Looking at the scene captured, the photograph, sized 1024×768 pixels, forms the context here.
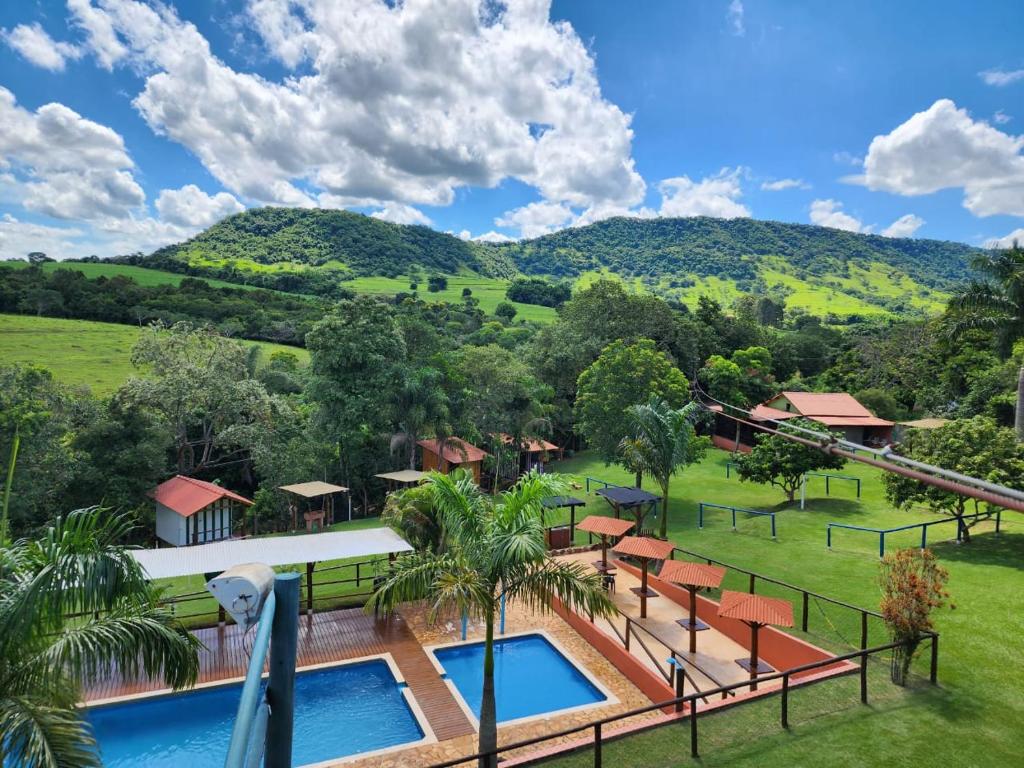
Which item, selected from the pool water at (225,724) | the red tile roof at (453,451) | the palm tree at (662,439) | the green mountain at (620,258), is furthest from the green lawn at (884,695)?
the green mountain at (620,258)

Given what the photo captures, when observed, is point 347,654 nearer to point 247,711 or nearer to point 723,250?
point 247,711

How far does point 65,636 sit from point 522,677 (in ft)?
27.5

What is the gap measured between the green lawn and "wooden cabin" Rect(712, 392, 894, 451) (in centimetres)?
1496

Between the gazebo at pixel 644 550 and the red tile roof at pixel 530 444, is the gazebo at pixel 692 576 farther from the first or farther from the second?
the red tile roof at pixel 530 444

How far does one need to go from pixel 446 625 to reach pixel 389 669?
1.97 m

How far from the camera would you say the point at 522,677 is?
1121 centimetres

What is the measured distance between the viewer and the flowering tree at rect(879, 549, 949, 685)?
8.30 metres

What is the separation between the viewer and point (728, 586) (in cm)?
1315

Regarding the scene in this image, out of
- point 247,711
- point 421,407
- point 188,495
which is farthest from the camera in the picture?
point 421,407

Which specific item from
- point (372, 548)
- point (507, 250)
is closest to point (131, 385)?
point (372, 548)

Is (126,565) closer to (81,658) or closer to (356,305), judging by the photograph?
(81,658)

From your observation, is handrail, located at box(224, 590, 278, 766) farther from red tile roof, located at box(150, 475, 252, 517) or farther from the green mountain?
the green mountain

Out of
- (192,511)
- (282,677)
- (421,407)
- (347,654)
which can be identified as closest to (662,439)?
(347,654)

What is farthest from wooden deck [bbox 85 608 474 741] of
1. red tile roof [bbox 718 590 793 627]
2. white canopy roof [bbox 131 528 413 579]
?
red tile roof [bbox 718 590 793 627]
